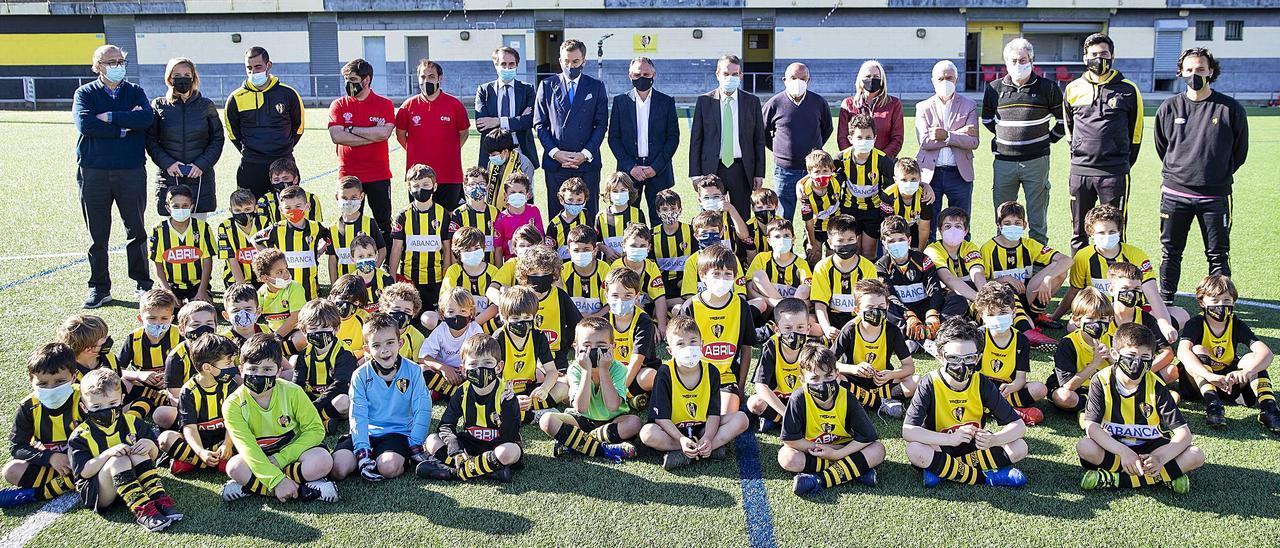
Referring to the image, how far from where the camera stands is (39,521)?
14.5ft

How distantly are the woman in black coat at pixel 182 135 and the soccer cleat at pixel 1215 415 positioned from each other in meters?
7.27

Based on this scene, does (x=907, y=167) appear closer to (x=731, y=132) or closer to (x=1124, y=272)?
(x=731, y=132)

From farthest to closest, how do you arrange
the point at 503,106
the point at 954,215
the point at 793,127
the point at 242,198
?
1. the point at 503,106
2. the point at 793,127
3. the point at 242,198
4. the point at 954,215

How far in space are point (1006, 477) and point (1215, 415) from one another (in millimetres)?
1468

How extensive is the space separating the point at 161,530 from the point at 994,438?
146 inches

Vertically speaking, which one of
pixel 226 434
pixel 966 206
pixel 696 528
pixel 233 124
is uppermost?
pixel 233 124

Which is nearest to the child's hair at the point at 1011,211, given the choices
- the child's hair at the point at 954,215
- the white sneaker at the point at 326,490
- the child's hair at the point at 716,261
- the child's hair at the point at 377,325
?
the child's hair at the point at 954,215

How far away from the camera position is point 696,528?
4.41 metres

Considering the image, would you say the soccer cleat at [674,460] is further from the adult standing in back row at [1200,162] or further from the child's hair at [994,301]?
the adult standing in back row at [1200,162]

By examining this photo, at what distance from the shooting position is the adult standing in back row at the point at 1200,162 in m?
7.20

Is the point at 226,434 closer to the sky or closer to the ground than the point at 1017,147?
closer to the ground

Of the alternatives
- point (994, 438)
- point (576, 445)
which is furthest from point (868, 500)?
point (576, 445)

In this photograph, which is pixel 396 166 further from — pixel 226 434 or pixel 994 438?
pixel 994 438

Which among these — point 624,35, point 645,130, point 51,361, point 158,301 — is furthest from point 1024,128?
point 624,35
